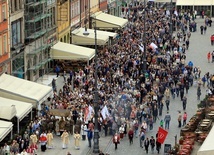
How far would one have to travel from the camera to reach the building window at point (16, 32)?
6925cm

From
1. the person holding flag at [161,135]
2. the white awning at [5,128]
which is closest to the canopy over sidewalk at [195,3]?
the person holding flag at [161,135]

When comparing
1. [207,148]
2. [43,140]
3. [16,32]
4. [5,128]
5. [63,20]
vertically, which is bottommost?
[43,140]

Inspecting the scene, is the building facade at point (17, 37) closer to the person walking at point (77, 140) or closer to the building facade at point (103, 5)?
the person walking at point (77, 140)

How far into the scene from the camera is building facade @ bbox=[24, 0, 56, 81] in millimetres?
72562

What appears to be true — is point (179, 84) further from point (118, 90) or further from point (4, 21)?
point (4, 21)

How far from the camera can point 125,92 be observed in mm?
66312

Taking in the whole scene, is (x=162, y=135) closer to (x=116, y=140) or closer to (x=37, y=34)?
(x=116, y=140)

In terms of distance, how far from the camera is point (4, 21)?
66625 mm

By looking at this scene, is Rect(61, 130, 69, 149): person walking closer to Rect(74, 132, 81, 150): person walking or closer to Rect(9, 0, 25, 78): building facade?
Rect(74, 132, 81, 150): person walking

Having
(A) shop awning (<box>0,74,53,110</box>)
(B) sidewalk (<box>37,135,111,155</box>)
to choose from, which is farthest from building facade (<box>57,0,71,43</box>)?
(B) sidewalk (<box>37,135,111,155</box>)

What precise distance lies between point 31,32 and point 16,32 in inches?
137

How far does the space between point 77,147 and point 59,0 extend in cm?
3307

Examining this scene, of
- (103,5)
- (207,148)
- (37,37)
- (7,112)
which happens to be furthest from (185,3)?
(207,148)

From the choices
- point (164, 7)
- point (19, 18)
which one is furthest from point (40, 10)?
point (164, 7)
